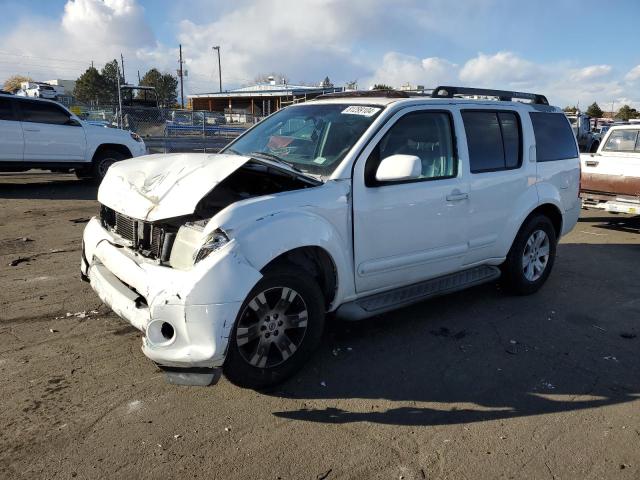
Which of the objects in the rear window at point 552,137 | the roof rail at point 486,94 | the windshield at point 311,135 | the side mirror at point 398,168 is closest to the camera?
the side mirror at point 398,168

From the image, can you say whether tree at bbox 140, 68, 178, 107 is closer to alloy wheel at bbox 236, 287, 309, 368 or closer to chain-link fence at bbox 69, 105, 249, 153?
chain-link fence at bbox 69, 105, 249, 153

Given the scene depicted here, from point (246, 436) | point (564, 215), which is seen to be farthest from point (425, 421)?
point (564, 215)

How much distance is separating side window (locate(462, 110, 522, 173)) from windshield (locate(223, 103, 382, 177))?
110 centimetres

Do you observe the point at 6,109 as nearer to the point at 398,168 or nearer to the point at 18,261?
the point at 18,261

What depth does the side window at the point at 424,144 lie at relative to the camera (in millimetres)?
4062

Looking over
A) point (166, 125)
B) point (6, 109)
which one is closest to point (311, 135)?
point (6, 109)

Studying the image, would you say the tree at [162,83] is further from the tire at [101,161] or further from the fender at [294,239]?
the fender at [294,239]

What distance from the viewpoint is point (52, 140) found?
11.5 meters

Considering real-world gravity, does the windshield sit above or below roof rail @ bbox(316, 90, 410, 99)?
below

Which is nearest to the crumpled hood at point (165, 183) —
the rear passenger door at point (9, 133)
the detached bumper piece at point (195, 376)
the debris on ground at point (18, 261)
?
the detached bumper piece at point (195, 376)

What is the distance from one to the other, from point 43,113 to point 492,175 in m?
10.1

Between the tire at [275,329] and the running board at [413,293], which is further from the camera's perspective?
the running board at [413,293]

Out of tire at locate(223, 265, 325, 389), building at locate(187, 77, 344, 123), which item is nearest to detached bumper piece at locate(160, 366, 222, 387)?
tire at locate(223, 265, 325, 389)

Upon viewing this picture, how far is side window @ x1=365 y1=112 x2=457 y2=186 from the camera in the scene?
13.3 feet
